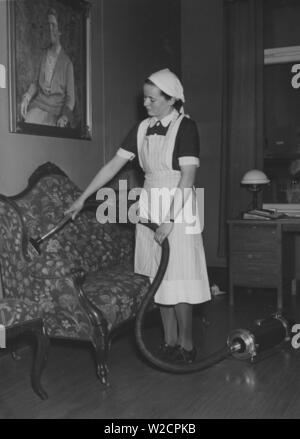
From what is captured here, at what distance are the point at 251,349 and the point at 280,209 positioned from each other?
265 centimetres

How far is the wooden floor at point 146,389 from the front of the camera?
8.27ft

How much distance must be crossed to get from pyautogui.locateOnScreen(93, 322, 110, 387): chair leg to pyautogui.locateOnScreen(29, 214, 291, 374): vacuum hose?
0.81ft

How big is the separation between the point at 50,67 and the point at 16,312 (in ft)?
5.79

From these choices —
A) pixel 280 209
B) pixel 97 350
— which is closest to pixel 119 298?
pixel 97 350

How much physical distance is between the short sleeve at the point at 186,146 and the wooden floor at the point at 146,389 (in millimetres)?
1098

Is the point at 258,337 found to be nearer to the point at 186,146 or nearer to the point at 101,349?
the point at 101,349

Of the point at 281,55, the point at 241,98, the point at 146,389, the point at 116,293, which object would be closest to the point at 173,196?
the point at 116,293

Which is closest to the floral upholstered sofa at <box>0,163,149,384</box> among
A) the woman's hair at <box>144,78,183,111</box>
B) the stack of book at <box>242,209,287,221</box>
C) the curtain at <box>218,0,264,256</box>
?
the woman's hair at <box>144,78,183,111</box>

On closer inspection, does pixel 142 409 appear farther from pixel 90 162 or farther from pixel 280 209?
pixel 280 209

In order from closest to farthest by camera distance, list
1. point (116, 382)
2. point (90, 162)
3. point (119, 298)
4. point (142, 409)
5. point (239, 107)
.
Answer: point (142, 409) → point (116, 382) → point (119, 298) → point (90, 162) → point (239, 107)

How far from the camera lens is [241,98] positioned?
214 inches

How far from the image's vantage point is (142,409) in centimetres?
255
